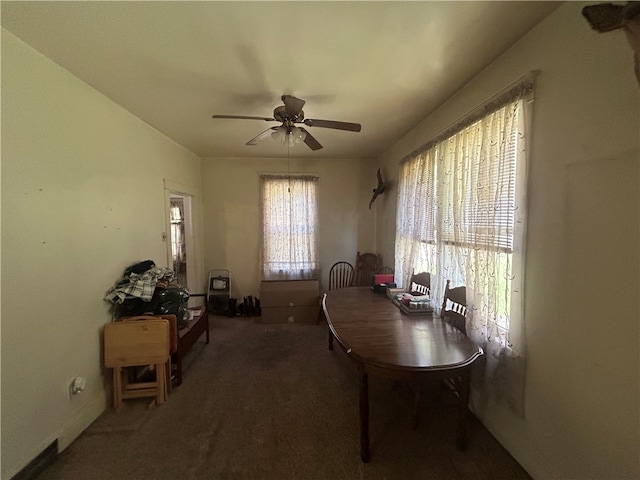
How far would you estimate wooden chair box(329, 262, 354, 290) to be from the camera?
435 centimetres

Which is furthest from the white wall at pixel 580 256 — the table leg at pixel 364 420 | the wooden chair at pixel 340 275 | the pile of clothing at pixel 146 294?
the wooden chair at pixel 340 275

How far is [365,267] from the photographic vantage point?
426cm

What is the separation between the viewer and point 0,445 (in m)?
1.32

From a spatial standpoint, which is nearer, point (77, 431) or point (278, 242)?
point (77, 431)

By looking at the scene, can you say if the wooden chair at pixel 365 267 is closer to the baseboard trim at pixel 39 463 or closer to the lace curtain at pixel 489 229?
the lace curtain at pixel 489 229

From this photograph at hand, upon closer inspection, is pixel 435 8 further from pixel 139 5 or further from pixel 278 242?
pixel 278 242

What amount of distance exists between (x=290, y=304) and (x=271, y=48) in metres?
3.07

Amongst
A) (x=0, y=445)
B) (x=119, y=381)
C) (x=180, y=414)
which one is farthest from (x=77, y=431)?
(x=180, y=414)

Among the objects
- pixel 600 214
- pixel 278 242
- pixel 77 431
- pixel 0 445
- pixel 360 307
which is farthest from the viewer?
pixel 278 242

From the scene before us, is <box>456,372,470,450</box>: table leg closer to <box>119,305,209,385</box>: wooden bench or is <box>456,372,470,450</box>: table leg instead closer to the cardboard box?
<box>119,305,209,385</box>: wooden bench

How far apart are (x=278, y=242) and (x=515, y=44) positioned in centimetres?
351

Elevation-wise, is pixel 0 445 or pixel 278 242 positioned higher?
pixel 278 242

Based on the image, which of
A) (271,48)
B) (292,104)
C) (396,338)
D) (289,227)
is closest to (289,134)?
(292,104)

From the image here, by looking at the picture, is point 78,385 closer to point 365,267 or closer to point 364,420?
point 364,420
